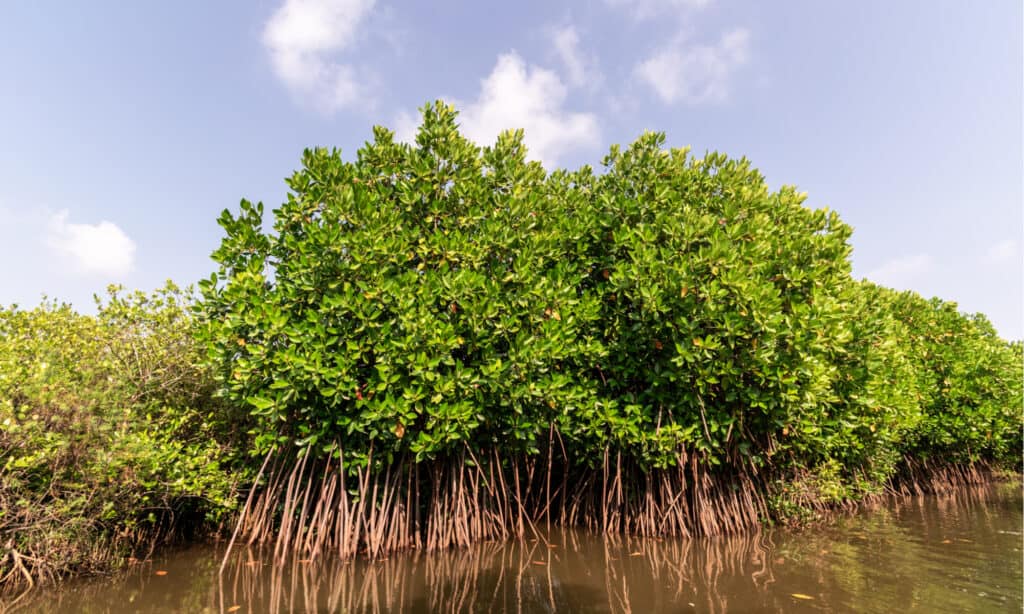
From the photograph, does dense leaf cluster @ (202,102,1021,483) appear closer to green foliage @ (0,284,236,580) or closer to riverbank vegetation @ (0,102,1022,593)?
riverbank vegetation @ (0,102,1022,593)

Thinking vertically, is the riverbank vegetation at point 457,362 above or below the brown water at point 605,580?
above

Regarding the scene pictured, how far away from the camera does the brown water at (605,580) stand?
15.5 feet

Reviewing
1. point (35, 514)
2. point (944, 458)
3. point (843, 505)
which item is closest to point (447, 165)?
point (35, 514)

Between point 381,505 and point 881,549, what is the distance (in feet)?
23.3

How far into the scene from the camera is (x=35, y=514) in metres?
4.82

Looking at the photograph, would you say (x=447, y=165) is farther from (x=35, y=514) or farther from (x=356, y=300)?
(x=35, y=514)

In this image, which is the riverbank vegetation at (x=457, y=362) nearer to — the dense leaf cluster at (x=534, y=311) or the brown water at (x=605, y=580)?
the dense leaf cluster at (x=534, y=311)

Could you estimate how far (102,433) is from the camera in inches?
216

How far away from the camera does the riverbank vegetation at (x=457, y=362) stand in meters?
5.98

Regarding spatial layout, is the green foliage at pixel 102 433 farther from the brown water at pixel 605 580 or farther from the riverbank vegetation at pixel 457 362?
the brown water at pixel 605 580

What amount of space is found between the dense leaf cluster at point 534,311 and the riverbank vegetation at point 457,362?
4 centimetres

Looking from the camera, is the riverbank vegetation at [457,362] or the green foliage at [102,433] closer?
the green foliage at [102,433]

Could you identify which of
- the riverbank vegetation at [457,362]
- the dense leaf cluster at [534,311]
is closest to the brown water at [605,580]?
the riverbank vegetation at [457,362]

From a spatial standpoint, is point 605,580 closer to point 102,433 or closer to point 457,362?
point 457,362
